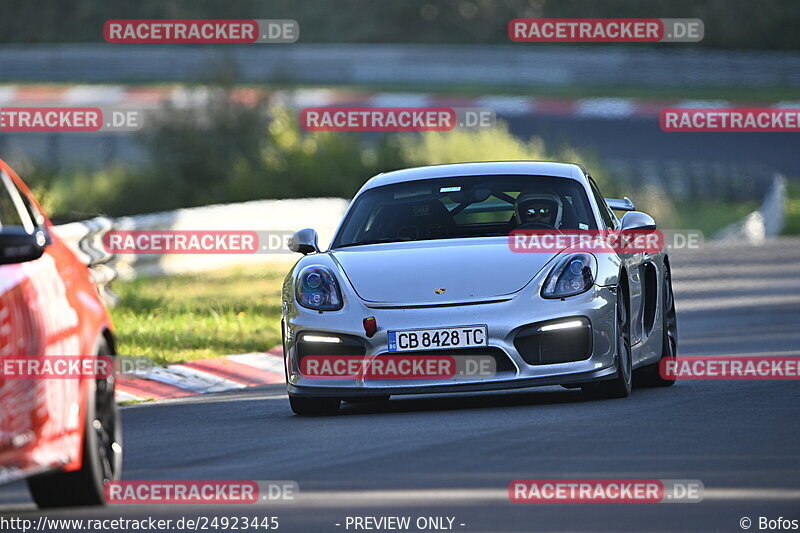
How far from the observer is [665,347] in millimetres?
11023

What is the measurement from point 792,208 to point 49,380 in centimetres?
2472

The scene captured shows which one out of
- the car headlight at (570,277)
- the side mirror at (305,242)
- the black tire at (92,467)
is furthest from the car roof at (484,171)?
the black tire at (92,467)

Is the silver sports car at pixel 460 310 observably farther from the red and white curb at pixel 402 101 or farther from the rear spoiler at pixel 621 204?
the red and white curb at pixel 402 101

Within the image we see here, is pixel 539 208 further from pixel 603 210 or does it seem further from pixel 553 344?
pixel 553 344

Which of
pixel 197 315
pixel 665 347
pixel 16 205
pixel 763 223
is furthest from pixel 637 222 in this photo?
pixel 763 223

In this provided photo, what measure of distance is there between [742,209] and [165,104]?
9622 mm

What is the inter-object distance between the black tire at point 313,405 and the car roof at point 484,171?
1.58 meters

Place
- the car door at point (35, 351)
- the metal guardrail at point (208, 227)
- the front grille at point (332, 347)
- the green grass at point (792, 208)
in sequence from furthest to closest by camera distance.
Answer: the green grass at point (792, 208) → the metal guardrail at point (208, 227) → the front grille at point (332, 347) → the car door at point (35, 351)

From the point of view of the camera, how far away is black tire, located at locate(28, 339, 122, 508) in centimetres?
663

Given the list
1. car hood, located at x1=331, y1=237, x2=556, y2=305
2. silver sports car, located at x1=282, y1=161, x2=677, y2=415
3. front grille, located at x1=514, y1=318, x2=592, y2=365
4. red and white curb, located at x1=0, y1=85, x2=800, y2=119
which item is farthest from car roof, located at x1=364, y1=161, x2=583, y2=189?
red and white curb, located at x1=0, y1=85, x2=800, y2=119

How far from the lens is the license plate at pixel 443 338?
29.8 ft

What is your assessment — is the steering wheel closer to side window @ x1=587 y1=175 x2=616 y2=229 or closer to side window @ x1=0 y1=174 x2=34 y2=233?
side window @ x1=587 y1=175 x2=616 y2=229

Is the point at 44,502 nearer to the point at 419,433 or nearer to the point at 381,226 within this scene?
the point at 419,433

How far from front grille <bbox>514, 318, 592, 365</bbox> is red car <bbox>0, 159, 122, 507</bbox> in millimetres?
2750
